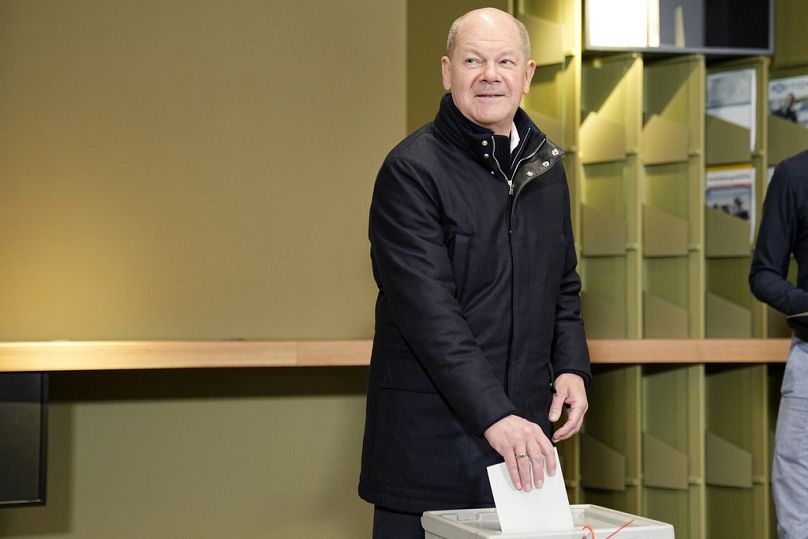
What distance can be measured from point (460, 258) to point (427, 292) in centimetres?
12

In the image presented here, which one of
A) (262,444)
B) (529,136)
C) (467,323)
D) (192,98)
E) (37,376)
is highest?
(192,98)

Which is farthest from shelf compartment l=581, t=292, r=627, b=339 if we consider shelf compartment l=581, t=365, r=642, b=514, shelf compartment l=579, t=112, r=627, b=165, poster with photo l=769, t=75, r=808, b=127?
poster with photo l=769, t=75, r=808, b=127

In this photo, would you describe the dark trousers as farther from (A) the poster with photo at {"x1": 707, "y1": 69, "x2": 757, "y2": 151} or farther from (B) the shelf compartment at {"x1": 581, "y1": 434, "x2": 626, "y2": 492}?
(A) the poster with photo at {"x1": 707, "y1": 69, "x2": 757, "y2": 151}

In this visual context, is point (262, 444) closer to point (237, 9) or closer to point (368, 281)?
point (368, 281)

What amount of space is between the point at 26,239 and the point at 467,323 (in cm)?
188

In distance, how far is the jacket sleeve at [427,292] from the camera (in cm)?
172

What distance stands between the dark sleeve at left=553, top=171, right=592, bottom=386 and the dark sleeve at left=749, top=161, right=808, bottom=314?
4.18ft

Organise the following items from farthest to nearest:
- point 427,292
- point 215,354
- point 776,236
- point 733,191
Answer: point 733,191 < point 776,236 < point 215,354 < point 427,292

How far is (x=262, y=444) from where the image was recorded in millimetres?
3523

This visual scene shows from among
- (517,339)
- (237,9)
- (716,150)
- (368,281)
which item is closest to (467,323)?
(517,339)

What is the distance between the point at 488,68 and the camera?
188 centimetres

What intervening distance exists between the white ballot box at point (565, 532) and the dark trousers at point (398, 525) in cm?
10

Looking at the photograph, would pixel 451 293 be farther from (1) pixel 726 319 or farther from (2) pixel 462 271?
(1) pixel 726 319

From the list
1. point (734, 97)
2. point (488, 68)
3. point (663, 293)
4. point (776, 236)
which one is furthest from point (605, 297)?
point (488, 68)
